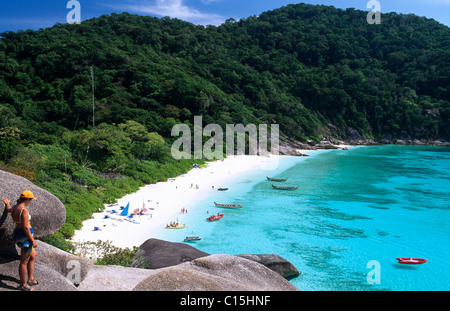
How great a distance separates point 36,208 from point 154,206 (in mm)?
16294

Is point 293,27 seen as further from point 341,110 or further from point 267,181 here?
point 267,181

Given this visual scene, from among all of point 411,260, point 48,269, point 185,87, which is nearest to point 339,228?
point 411,260

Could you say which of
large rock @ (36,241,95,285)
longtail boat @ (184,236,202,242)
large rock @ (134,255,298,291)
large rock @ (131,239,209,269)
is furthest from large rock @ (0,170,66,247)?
longtail boat @ (184,236,202,242)

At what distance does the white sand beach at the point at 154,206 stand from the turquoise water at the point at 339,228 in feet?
4.79

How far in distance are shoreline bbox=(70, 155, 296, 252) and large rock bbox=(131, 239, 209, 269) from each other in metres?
3.40

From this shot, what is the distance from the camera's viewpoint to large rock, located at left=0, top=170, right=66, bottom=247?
7.18 m

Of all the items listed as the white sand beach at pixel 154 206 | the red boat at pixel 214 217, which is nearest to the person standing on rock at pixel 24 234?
the white sand beach at pixel 154 206

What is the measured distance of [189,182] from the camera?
33.0 meters

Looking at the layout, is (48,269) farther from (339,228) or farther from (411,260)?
(339,228)

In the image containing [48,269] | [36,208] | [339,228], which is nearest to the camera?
Answer: [48,269]

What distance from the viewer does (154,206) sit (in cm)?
2406

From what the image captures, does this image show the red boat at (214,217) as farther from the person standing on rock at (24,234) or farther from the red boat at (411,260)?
the person standing on rock at (24,234)

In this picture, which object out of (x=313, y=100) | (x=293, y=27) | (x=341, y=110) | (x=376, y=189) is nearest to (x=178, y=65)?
(x=313, y=100)

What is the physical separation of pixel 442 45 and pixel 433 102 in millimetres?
36597
